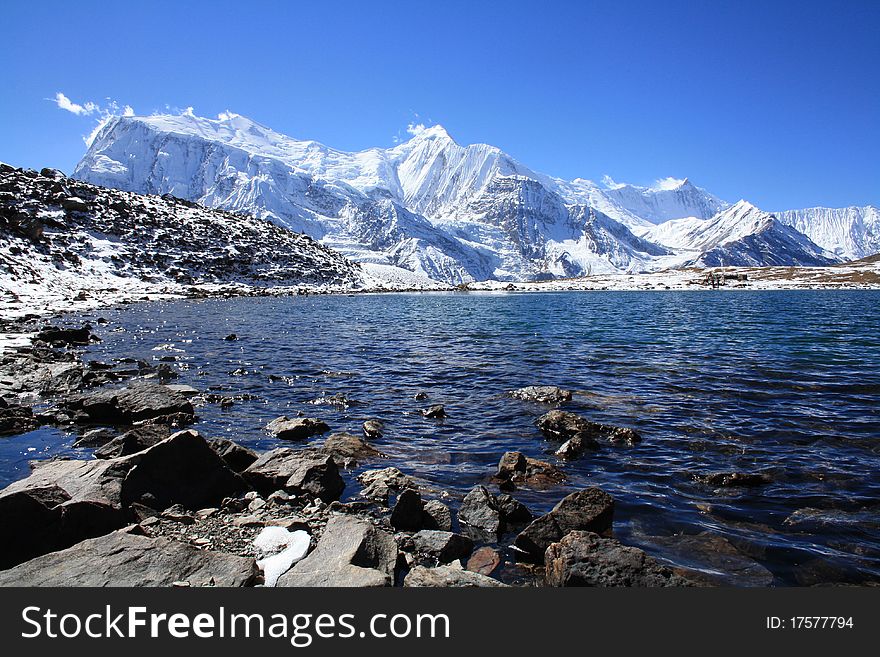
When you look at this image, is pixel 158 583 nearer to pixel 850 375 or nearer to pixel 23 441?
pixel 23 441

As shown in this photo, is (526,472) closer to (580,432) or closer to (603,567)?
(580,432)

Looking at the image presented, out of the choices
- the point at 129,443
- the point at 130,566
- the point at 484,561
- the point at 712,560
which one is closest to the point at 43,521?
the point at 130,566

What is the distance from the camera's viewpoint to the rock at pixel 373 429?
16359 mm

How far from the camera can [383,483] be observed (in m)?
11.9

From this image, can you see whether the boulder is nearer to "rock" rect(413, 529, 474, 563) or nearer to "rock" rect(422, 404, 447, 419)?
"rock" rect(413, 529, 474, 563)

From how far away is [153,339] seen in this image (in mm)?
40875

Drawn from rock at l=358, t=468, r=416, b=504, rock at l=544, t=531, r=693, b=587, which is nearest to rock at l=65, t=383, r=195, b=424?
rock at l=358, t=468, r=416, b=504

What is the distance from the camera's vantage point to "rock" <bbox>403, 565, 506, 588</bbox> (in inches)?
283

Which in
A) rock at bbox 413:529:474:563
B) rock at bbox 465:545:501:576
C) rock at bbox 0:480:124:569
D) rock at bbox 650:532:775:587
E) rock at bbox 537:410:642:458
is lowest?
rock at bbox 650:532:775:587

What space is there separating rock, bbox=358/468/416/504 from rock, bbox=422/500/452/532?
1426 mm

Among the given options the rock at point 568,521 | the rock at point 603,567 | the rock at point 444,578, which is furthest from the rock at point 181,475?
the rock at point 603,567

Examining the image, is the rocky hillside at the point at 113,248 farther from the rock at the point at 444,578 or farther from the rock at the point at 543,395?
the rock at the point at 444,578

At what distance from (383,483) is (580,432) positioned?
284 inches

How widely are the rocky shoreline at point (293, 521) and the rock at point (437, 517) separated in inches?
1.0
